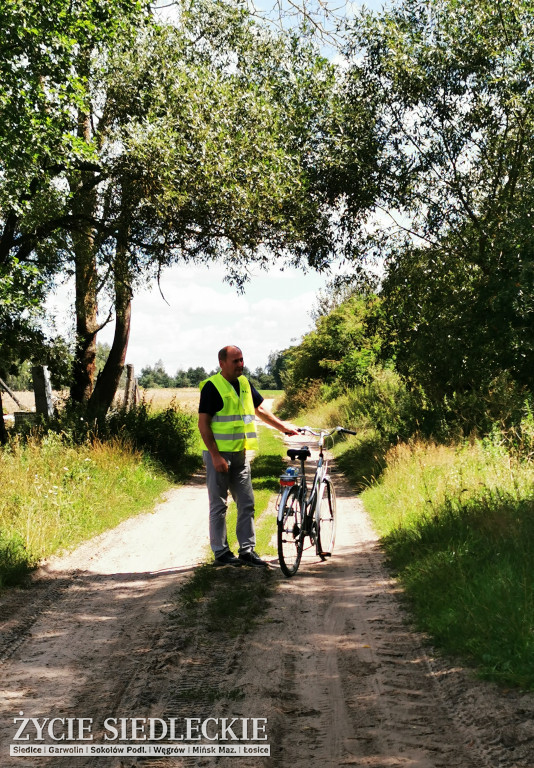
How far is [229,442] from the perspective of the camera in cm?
796

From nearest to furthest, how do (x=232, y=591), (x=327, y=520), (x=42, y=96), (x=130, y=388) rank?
(x=232, y=591)
(x=327, y=520)
(x=42, y=96)
(x=130, y=388)

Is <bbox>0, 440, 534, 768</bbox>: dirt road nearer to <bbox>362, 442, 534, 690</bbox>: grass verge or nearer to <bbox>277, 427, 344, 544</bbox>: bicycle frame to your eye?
<bbox>362, 442, 534, 690</bbox>: grass verge

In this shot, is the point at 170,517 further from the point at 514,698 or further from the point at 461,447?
the point at 514,698

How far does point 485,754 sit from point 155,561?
542 centimetres

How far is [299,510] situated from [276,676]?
3032 millimetres

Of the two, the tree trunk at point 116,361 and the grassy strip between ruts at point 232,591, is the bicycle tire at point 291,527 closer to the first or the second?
the grassy strip between ruts at point 232,591

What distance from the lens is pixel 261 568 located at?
7.96 m

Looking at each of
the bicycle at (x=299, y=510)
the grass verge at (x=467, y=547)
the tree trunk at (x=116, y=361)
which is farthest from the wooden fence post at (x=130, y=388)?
the bicycle at (x=299, y=510)

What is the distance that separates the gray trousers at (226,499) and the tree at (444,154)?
20.2 feet

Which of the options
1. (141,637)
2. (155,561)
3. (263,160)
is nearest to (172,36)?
(263,160)

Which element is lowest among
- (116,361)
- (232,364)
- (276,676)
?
(276,676)

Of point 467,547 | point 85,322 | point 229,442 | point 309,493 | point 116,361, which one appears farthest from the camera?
point 116,361

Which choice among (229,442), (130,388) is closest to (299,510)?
(229,442)

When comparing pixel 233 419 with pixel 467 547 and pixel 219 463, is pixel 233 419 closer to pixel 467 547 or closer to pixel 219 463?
pixel 219 463
